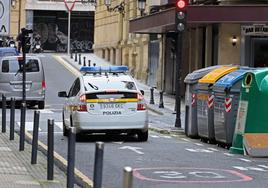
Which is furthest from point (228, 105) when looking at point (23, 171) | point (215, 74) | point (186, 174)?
point (23, 171)

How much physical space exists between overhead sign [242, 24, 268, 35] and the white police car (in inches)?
603

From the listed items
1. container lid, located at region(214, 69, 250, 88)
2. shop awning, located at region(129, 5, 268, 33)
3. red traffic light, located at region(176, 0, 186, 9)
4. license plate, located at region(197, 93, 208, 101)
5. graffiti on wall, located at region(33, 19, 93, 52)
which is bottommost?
license plate, located at region(197, 93, 208, 101)

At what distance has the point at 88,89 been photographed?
56.2 ft

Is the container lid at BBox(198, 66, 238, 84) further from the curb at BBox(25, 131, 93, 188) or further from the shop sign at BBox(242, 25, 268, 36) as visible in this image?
the shop sign at BBox(242, 25, 268, 36)

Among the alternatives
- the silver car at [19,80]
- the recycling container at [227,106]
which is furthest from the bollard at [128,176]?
the silver car at [19,80]

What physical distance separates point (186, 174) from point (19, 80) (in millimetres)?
17657

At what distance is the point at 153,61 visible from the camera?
44094mm

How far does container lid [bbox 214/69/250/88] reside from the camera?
54.7ft

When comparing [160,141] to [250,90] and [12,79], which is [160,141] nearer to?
[250,90]

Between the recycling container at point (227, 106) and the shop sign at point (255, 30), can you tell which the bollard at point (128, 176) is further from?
the shop sign at point (255, 30)

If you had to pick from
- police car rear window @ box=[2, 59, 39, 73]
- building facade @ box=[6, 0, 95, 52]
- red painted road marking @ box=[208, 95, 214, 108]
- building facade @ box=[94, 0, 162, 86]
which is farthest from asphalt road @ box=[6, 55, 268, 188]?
building facade @ box=[6, 0, 95, 52]

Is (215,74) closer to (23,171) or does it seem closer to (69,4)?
(23,171)

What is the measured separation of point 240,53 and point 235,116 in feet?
53.4

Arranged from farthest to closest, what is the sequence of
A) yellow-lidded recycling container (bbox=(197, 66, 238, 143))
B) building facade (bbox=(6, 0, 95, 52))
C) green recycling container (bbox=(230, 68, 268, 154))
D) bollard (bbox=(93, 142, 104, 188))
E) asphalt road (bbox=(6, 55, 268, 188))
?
building facade (bbox=(6, 0, 95, 52)) → yellow-lidded recycling container (bbox=(197, 66, 238, 143)) → green recycling container (bbox=(230, 68, 268, 154)) → asphalt road (bbox=(6, 55, 268, 188)) → bollard (bbox=(93, 142, 104, 188))
